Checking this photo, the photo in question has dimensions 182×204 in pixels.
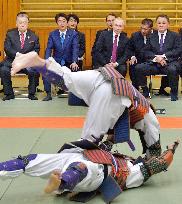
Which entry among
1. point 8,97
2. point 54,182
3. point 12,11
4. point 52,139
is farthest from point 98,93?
point 12,11

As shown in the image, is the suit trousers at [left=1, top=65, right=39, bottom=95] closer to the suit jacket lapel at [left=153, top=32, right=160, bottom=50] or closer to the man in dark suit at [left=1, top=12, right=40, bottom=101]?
the man in dark suit at [left=1, top=12, right=40, bottom=101]

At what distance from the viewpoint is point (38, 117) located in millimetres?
7410

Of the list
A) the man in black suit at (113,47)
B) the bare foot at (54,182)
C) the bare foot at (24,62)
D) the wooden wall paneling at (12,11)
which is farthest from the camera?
the wooden wall paneling at (12,11)

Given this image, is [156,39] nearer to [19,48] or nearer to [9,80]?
[19,48]

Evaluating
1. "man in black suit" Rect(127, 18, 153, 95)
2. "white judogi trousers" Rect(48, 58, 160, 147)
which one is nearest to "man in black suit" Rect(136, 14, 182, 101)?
"man in black suit" Rect(127, 18, 153, 95)

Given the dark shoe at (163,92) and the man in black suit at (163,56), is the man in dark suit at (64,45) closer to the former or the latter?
the man in black suit at (163,56)

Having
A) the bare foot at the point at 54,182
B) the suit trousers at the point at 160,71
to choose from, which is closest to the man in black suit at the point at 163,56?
Answer: the suit trousers at the point at 160,71

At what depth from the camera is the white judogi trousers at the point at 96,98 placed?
3891 millimetres

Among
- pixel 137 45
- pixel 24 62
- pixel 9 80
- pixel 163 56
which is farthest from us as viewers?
pixel 137 45

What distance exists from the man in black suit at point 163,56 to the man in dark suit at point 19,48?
2078 mm

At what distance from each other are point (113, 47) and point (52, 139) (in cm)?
423

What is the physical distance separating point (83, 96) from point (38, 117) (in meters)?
3.54

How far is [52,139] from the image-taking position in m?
5.89

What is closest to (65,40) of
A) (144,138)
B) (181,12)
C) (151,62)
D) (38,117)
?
(151,62)
